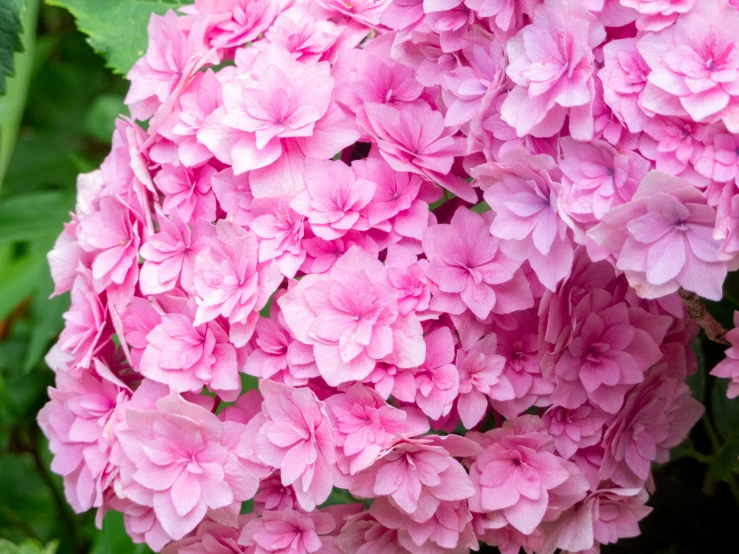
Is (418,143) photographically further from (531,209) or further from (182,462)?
(182,462)

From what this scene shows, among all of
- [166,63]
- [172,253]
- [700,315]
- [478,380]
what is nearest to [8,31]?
[166,63]

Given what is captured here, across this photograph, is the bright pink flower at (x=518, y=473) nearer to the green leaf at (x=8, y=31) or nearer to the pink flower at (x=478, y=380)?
the pink flower at (x=478, y=380)

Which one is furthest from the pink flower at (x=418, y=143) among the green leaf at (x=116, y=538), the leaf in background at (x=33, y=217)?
the leaf in background at (x=33, y=217)

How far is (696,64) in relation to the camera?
0.44 m

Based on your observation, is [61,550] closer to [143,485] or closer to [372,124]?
[143,485]

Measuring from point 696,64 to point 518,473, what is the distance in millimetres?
284

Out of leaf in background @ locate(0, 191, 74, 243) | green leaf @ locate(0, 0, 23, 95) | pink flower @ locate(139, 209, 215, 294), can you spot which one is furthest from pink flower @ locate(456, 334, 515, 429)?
leaf in background @ locate(0, 191, 74, 243)

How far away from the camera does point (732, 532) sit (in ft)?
2.56

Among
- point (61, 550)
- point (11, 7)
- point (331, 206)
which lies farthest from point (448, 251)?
point (61, 550)

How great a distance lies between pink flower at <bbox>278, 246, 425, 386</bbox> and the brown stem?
0.17 m

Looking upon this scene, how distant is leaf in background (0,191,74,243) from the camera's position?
1.15 meters

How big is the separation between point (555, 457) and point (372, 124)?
260mm

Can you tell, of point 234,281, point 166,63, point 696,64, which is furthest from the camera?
point 166,63

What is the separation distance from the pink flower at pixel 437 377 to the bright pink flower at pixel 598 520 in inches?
5.3
